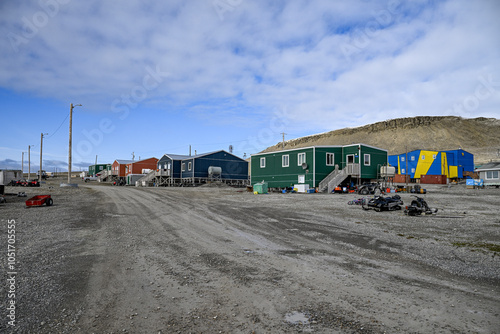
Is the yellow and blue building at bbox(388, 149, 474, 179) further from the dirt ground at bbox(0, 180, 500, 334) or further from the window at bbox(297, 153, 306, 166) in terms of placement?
the dirt ground at bbox(0, 180, 500, 334)

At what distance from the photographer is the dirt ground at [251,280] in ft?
13.5

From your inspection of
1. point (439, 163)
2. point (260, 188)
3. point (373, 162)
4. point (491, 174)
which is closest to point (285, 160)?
point (260, 188)

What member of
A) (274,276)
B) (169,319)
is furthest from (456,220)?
(169,319)

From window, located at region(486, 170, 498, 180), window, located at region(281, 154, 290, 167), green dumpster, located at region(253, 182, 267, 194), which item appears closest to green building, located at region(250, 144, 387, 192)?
window, located at region(281, 154, 290, 167)

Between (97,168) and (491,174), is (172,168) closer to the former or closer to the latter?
(491,174)

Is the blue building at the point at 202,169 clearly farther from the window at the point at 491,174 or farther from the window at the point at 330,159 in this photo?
the window at the point at 491,174

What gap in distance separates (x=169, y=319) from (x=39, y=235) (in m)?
8.04

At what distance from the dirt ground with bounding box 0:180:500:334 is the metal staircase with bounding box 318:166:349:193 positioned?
856 inches

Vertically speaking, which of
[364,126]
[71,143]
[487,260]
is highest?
[364,126]

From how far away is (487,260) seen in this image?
7.39 metres

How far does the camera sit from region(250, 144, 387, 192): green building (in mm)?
34594

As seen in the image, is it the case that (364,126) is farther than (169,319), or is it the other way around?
(364,126)

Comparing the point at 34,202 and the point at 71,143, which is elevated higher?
the point at 71,143

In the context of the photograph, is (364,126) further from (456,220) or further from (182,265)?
(182,265)
